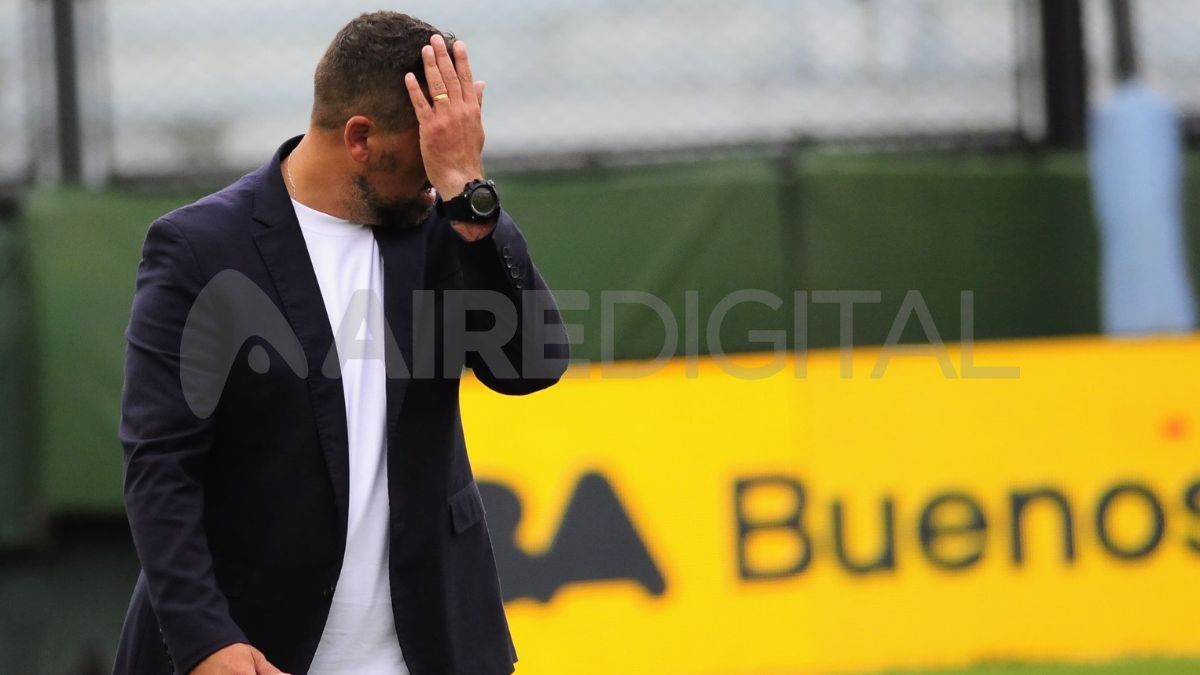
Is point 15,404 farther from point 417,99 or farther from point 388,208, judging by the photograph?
point 417,99

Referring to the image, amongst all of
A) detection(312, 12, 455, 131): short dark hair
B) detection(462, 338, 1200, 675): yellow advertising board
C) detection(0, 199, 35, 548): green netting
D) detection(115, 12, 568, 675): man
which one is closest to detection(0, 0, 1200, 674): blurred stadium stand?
detection(0, 199, 35, 548): green netting

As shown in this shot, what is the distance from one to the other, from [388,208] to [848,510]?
3686 millimetres

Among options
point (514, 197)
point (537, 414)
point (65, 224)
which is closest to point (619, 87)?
point (514, 197)

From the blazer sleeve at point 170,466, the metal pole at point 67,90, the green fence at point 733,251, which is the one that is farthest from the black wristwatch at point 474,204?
the metal pole at point 67,90

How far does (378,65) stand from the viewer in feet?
7.88

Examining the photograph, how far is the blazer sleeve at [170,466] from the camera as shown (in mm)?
2271

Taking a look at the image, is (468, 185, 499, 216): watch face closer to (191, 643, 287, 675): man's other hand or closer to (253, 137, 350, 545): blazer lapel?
(253, 137, 350, 545): blazer lapel

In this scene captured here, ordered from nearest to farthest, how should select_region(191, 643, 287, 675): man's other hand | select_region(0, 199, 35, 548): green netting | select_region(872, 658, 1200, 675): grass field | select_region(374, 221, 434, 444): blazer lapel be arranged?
select_region(191, 643, 287, 675): man's other hand → select_region(374, 221, 434, 444): blazer lapel → select_region(872, 658, 1200, 675): grass field → select_region(0, 199, 35, 548): green netting

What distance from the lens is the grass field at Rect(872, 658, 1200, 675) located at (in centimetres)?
557

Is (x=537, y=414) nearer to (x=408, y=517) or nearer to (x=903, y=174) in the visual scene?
(x=903, y=174)

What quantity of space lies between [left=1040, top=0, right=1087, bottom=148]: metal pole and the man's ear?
5568 millimetres

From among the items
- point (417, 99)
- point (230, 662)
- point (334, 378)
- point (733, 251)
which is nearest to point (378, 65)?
point (417, 99)

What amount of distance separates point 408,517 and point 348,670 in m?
0.27

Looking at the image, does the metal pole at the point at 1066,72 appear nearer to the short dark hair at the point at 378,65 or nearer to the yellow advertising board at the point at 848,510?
the yellow advertising board at the point at 848,510
